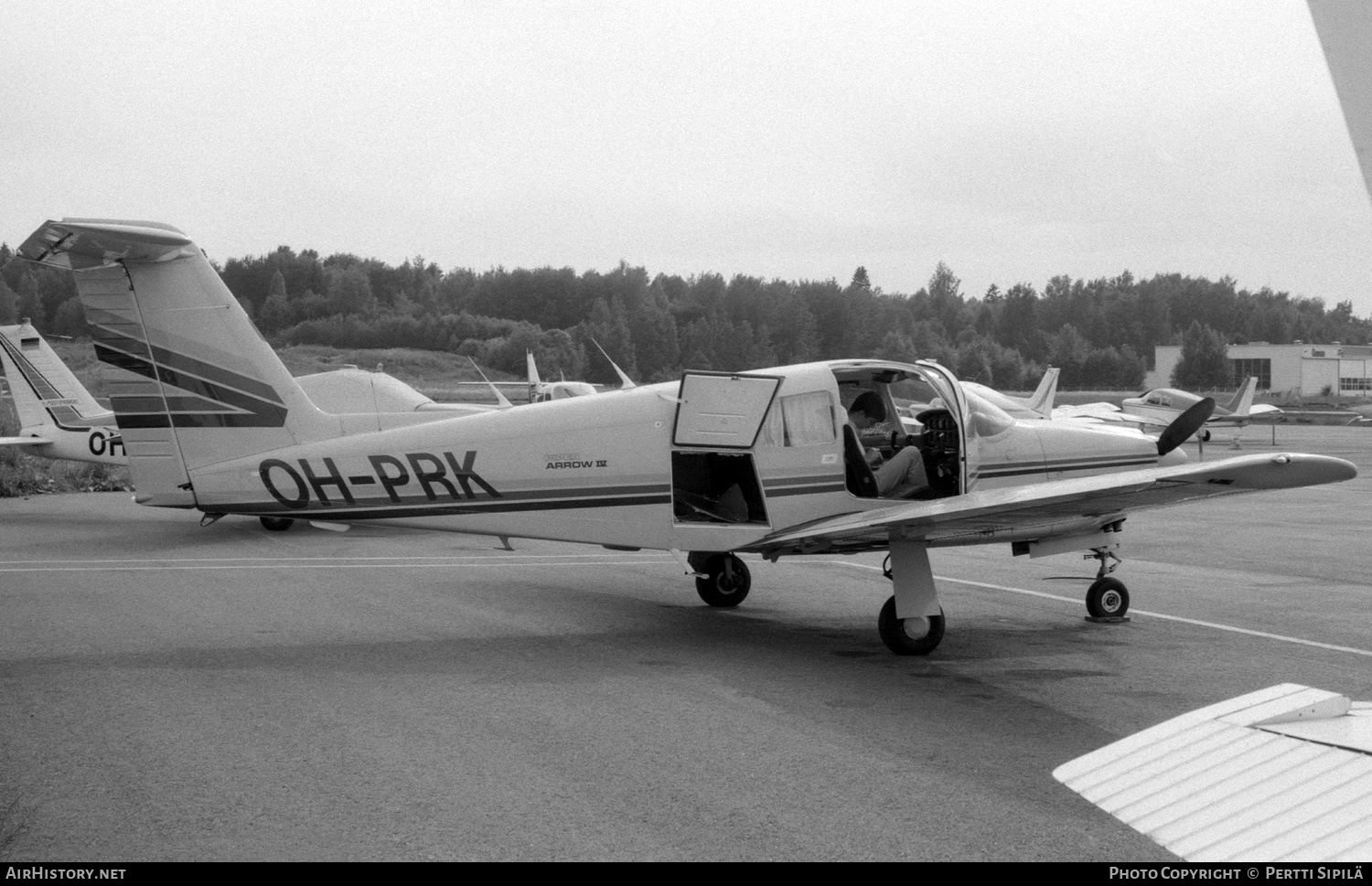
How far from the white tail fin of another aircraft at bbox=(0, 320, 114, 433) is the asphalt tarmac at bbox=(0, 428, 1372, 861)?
789 centimetres

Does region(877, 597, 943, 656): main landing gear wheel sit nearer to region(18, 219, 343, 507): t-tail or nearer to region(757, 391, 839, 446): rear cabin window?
region(757, 391, 839, 446): rear cabin window

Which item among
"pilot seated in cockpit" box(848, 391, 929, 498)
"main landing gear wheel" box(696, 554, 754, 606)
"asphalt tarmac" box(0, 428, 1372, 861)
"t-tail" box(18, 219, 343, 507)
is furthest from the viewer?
"main landing gear wheel" box(696, 554, 754, 606)

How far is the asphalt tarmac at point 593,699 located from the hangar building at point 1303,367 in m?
79.1

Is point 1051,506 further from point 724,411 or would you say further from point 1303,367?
point 1303,367

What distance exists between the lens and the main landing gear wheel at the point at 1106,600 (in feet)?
32.1

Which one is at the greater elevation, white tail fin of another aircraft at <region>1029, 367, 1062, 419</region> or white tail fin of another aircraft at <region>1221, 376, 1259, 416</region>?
white tail fin of another aircraft at <region>1029, 367, 1062, 419</region>

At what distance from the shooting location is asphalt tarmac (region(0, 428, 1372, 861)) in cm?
474

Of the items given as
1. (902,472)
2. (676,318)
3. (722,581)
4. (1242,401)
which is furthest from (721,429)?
(1242,401)

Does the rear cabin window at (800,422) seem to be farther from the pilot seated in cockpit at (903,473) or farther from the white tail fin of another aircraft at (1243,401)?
the white tail fin of another aircraft at (1243,401)

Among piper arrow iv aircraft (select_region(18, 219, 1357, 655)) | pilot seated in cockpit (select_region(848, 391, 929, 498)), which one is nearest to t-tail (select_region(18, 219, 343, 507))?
piper arrow iv aircraft (select_region(18, 219, 1357, 655))

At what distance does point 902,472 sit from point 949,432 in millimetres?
651

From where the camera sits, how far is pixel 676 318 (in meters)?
25.0

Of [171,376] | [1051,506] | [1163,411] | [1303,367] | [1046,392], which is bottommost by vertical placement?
[1163,411]
